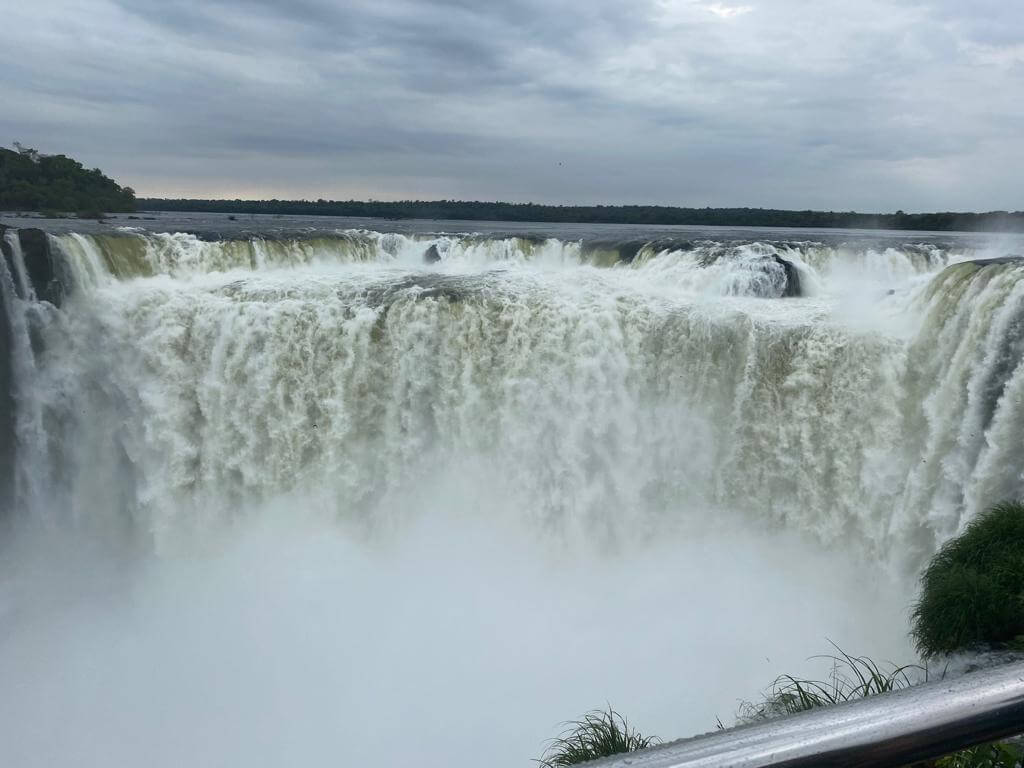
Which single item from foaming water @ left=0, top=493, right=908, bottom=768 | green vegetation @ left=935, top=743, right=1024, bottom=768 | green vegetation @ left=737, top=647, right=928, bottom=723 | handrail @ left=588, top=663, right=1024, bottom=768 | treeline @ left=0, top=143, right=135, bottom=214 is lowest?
foaming water @ left=0, top=493, right=908, bottom=768

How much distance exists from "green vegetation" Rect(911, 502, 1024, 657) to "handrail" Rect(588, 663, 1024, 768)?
4715mm

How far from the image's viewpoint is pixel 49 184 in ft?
116

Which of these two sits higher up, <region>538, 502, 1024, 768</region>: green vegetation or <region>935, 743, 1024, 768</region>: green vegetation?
<region>935, 743, 1024, 768</region>: green vegetation

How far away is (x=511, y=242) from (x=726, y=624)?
1191 cm

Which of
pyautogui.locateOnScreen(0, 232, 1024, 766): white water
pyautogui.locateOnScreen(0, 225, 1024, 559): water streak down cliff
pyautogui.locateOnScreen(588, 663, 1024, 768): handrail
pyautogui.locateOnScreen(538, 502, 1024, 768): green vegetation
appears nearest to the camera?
pyautogui.locateOnScreen(588, 663, 1024, 768): handrail

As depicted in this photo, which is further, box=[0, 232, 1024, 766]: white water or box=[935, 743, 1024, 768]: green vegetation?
box=[0, 232, 1024, 766]: white water

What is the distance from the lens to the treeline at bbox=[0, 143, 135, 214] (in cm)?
3372

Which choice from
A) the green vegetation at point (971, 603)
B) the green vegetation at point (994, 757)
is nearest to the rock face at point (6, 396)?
the green vegetation at point (971, 603)

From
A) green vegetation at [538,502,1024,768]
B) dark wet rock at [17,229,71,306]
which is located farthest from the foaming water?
dark wet rock at [17,229,71,306]

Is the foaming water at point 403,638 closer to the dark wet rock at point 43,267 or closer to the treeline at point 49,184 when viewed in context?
the dark wet rock at point 43,267

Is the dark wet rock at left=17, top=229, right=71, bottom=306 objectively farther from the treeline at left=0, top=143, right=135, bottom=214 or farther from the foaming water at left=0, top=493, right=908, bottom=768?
the treeline at left=0, top=143, right=135, bottom=214

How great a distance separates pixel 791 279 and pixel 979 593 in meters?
9.43

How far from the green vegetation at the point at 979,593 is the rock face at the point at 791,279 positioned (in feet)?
26.7

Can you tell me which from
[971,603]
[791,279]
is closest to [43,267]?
[791,279]
